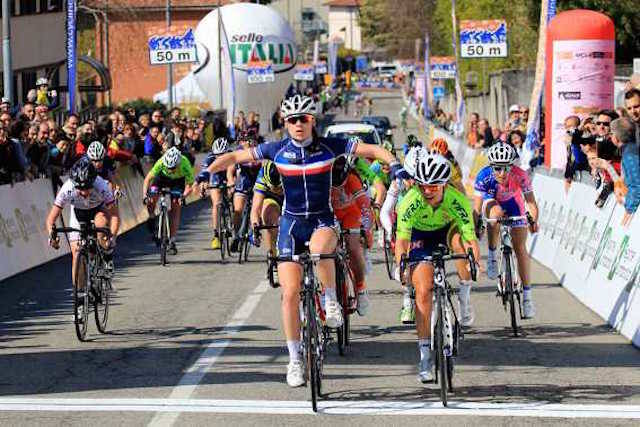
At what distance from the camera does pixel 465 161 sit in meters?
40.4

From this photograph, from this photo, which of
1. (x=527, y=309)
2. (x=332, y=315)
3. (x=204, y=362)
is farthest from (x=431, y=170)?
(x=527, y=309)

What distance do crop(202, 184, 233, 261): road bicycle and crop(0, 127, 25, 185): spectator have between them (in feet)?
9.46

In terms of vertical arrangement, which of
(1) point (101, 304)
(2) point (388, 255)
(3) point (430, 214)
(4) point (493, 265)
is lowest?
(2) point (388, 255)

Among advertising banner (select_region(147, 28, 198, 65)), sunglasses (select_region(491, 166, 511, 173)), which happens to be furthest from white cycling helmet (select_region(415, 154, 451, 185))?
advertising banner (select_region(147, 28, 198, 65))

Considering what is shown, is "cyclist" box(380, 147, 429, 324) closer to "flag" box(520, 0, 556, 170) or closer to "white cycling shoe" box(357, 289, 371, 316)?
"white cycling shoe" box(357, 289, 371, 316)

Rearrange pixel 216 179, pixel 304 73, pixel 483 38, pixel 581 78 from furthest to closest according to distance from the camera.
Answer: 1. pixel 304 73
2. pixel 483 38
3. pixel 581 78
4. pixel 216 179

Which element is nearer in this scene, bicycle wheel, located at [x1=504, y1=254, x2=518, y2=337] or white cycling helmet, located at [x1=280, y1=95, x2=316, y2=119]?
white cycling helmet, located at [x1=280, y1=95, x2=316, y2=119]

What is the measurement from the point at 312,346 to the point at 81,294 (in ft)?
13.8

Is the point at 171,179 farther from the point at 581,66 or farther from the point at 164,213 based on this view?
the point at 581,66

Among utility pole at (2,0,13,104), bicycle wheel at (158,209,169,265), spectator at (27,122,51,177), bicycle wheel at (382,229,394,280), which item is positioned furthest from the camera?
utility pole at (2,0,13,104)

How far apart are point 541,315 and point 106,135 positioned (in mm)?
14297

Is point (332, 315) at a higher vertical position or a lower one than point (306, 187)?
lower

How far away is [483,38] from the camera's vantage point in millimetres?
48281

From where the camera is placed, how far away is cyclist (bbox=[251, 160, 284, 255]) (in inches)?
593
